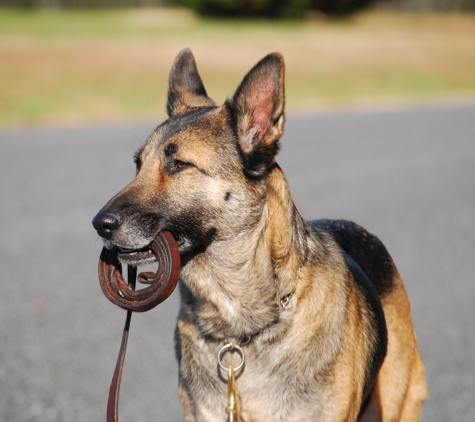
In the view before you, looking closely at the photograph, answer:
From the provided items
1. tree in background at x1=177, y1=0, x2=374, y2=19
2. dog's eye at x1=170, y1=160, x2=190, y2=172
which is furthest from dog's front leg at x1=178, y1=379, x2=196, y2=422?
tree in background at x1=177, y1=0, x2=374, y2=19

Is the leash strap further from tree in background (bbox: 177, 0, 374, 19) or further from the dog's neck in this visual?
tree in background (bbox: 177, 0, 374, 19)

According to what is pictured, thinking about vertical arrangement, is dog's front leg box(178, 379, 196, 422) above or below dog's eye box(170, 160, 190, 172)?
below

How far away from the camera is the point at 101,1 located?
198 ft

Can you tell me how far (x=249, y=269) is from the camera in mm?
3014

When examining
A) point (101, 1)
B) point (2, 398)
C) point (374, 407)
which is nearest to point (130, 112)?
point (2, 398)

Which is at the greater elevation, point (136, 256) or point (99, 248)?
point (136, 256)

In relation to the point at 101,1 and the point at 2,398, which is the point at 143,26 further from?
the point at 2,398

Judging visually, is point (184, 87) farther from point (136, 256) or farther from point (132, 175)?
point (132, 175)

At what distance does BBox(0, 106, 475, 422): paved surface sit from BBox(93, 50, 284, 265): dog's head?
1684 mm

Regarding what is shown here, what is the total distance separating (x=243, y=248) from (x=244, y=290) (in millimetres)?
220

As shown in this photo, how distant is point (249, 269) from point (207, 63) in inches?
977

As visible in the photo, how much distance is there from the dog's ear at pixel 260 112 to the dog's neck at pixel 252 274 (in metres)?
0.14

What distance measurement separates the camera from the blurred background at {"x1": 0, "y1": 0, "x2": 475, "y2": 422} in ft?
14.5

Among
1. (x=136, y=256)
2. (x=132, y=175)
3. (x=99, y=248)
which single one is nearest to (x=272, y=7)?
(x=132, y=175)
